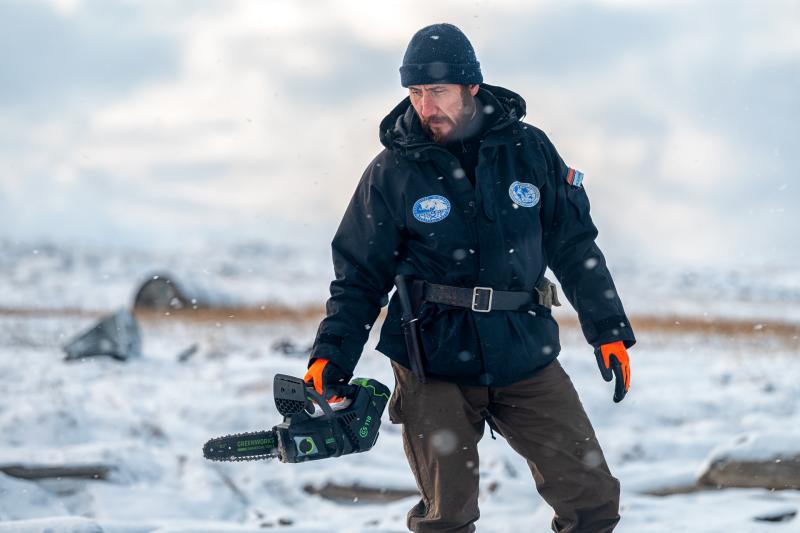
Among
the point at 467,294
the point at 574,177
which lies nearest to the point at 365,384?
the point at 467,294

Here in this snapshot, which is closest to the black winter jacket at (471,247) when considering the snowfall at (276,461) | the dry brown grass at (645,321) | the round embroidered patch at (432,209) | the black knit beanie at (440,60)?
the round embroidered patch at (432,209)

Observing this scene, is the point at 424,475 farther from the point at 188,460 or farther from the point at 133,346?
the point at 133,346

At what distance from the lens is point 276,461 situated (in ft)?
19.4

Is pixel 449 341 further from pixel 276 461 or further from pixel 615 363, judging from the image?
pixel 276 461

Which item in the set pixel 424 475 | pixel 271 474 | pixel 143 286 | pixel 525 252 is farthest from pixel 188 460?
pixel 143 286

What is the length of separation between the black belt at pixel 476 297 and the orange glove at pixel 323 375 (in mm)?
428

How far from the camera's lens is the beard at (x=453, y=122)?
304 cm

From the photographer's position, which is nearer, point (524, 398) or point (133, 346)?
point (524, 398)

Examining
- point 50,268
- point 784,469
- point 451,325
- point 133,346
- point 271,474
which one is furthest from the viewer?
point 50,268

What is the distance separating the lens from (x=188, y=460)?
5832 millimetres

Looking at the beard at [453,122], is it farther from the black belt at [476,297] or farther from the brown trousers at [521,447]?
the brown trousers at [521,447]

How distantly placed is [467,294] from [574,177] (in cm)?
70

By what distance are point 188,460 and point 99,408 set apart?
167cm

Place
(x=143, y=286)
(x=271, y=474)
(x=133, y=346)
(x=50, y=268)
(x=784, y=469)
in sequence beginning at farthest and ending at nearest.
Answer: (x=50, y=268)
(x=143, y=286)
(x=133, y=346)
(x=271, y=474)
(x=784, y=469)
